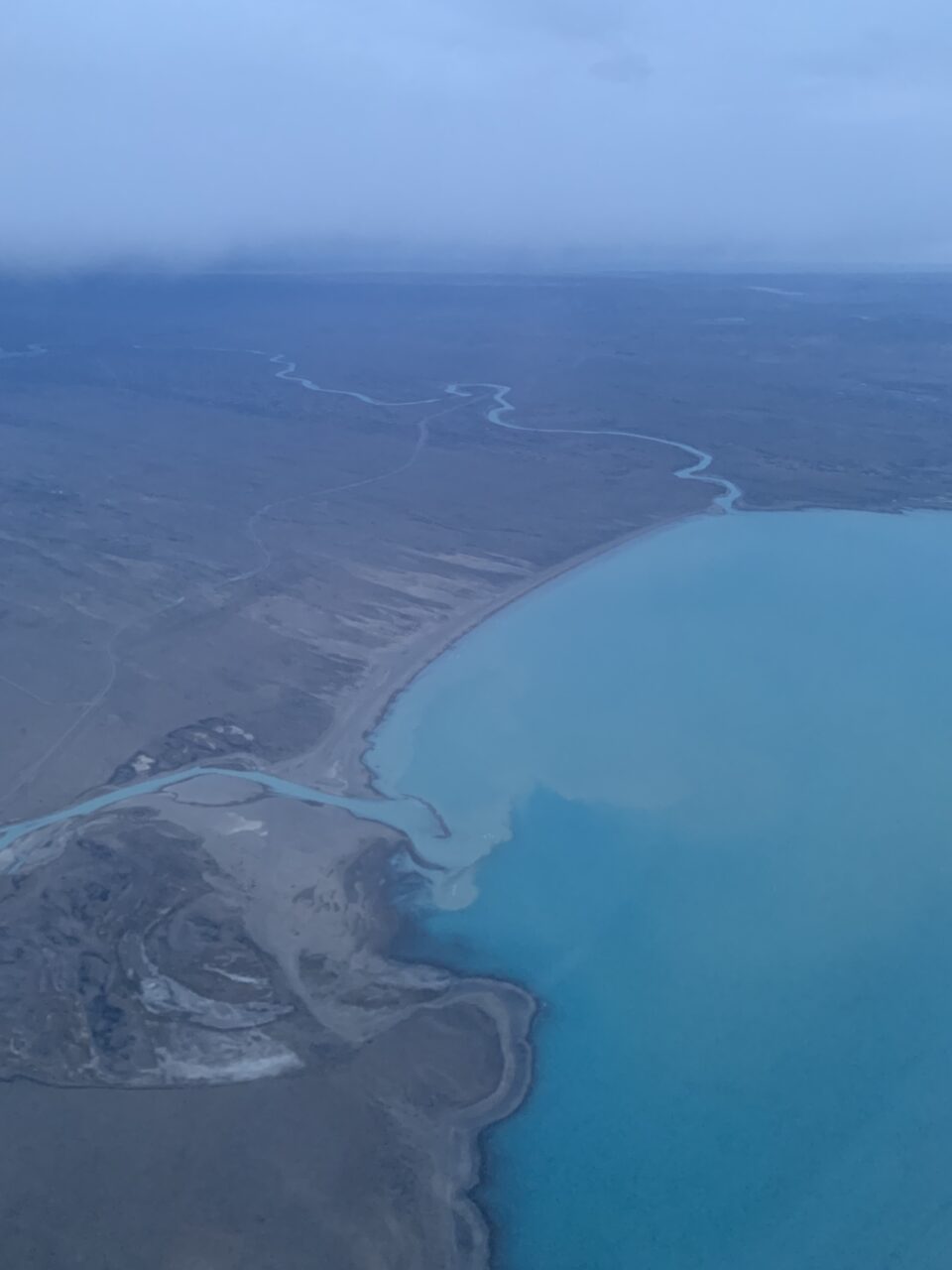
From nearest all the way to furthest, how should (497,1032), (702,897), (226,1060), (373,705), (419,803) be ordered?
(226,1060) < (497,1032) < (702,897) < (419,803) < (373,705)

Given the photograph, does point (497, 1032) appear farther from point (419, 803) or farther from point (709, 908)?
point (419, 803)

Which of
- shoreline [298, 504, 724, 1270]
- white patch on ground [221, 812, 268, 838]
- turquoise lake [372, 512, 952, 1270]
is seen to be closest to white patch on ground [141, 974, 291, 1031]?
shoreline [298, 504, 724, 1270]

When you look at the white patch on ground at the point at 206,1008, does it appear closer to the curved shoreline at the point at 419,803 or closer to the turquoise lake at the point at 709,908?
the curved shoreline at the point at 419,803

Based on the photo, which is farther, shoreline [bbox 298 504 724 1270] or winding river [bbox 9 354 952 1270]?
winding river [bbox 9 354 952 1270]

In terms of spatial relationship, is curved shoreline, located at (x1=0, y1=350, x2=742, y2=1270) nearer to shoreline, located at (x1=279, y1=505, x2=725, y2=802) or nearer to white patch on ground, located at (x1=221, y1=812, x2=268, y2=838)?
shoreline, located at (x1=279, y1=505, x2=725, y2=802)

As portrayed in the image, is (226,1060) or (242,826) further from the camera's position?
(242,826)

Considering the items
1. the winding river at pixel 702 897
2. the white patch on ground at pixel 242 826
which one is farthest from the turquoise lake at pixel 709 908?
the white patch on ground at pixel 242 826

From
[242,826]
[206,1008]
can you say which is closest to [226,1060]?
[206,1008]

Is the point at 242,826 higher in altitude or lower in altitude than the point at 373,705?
lower

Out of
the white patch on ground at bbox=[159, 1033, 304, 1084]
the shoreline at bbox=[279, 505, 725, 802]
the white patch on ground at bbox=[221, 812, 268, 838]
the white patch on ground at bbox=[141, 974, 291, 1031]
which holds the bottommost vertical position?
the white patch on ground at bbox=[159, 1033, 304, 1084]
